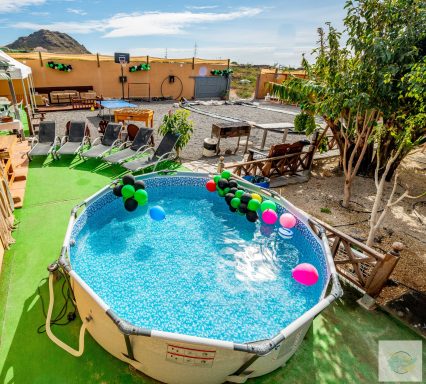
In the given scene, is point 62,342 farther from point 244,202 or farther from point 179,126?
point 179,126

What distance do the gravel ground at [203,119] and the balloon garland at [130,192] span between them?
15.8ft

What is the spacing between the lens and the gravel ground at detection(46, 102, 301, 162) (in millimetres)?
14360

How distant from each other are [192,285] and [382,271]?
12.8 feet

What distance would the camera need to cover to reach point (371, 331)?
5.20m

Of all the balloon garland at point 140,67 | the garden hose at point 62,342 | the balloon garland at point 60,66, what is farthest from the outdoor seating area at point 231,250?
the balloon garland at point 140,67

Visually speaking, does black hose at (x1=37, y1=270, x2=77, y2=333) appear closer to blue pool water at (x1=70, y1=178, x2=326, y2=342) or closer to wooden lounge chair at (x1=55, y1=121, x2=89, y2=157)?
blue pool water at (x1=70, y1=178, x2=326, y2=342)

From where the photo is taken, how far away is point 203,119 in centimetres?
2078

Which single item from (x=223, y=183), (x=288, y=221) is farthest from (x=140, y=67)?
(x=288, y=221)

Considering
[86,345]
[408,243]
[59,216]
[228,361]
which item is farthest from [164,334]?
[408,243]

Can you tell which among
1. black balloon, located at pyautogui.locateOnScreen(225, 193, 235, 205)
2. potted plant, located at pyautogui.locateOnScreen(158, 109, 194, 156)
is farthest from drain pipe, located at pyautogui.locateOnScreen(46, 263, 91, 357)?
potted plant, located at pyautogui.locateOnScreen(158, 109, 194, 156)

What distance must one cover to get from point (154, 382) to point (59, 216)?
219 inches

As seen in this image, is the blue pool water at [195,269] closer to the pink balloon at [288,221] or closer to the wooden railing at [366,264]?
the pink balloon at [288,221]

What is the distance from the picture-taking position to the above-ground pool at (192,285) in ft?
12.8

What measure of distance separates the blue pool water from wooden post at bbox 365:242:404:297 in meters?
0.97
